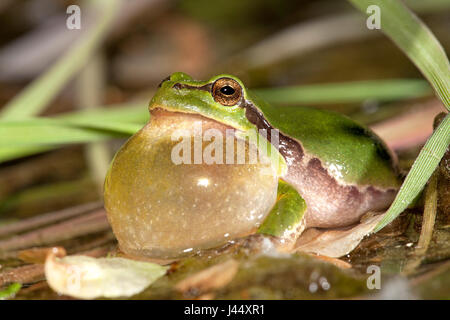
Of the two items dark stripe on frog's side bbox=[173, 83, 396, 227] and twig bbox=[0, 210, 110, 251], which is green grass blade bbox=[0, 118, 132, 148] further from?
dark stripe on frog's side bbox=[173, 83, 396, 227]

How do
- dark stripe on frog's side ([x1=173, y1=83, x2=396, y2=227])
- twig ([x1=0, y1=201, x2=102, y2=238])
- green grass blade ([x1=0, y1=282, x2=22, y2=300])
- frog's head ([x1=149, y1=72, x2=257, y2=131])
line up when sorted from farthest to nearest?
1. twig ([x1=0, y1=201, x2=102, y2=238])
2. dark stripe on frog's side ([x1=173, y1=83, x2=396, y2=227])
3. frog's head ([x1=149, y1=72, x2=257, y2=131])
4. green grass blade ([x1=0, y1=282, x2=22, y2=300])

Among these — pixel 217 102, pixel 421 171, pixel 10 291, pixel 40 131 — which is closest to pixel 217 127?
pixel 217 102

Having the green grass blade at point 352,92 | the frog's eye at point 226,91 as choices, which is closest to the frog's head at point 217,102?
the frog's eye at point 226,91

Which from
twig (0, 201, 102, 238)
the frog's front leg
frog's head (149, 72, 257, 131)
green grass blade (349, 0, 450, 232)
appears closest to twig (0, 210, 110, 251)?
twig (0, 201, 102, 238)

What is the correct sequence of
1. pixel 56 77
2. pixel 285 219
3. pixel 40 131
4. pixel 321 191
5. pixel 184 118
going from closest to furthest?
pixel 285 219 < pixel 184 118 < pixel 321 191 < pixel 40 131 < pixel 56 77

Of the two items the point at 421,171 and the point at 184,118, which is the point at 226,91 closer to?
the point at 184,118

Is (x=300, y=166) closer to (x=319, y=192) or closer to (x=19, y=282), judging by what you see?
(x=319, y=192)
